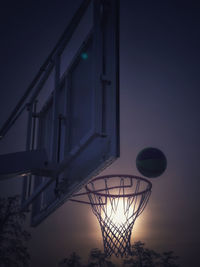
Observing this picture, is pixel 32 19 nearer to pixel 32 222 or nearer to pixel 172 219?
pixel 32 222

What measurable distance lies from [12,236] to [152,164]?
6603 mm

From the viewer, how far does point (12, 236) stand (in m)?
9.54

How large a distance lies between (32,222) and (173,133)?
540 centimetres

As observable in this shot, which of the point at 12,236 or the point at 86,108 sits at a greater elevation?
the point at 86,108

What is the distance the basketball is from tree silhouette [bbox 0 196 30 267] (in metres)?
5.29

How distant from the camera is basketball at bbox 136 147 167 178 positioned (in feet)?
13.9

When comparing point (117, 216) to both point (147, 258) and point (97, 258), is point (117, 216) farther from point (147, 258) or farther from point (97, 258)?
point (147, 258)

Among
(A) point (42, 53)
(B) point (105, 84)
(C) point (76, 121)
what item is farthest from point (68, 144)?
(A) point (42, 53)

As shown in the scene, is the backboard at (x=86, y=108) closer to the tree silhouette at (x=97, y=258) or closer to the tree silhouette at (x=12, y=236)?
the tree silhouette at (x=12, y=236)

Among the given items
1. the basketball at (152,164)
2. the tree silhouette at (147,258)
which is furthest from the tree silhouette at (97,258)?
the basketball at (152,164)

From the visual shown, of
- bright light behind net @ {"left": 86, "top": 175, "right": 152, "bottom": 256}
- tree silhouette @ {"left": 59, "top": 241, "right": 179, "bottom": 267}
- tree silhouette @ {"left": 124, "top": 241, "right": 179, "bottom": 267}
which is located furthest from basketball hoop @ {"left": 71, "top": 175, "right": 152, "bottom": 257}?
tree silhouette @ {"left": 124, "top": 241, "right": 179, "bottom": 267}

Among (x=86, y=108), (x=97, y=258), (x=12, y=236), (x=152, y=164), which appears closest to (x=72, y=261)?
(x=97, y=258)

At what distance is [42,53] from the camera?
7223 millimetres

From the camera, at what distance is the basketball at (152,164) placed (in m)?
4.23
